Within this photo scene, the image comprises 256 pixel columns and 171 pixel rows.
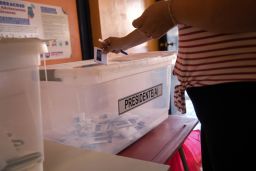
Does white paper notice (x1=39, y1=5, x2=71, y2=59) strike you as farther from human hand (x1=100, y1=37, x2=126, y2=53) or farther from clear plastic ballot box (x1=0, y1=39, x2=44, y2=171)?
clear plastic ballot box (x1=0, y1=39, x2=44, y2=171)

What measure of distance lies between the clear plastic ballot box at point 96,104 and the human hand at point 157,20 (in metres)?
0.19

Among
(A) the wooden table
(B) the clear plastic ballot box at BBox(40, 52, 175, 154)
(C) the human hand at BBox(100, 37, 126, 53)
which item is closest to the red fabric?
(A) the wooden table

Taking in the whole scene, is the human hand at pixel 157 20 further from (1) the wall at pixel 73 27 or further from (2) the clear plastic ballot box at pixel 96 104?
(1) the wall at pixel 73 27

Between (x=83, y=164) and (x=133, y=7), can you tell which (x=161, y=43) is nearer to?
(x=133, y=7)

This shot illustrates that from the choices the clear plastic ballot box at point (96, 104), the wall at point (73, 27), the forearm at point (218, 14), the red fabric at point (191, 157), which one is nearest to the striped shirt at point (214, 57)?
the forearm at point (218, 14)

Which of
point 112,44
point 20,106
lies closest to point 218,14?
point 20,106

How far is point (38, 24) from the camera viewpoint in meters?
1.03

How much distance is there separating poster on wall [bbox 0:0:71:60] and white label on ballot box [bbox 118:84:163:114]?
30cm

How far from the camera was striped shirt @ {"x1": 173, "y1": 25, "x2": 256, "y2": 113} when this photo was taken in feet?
1.65

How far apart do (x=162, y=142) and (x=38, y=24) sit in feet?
2.23

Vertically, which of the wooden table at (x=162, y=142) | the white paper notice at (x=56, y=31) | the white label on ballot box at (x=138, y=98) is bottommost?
the wooden table at (x=162, y=142)

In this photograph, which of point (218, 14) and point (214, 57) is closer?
point (218, 14)

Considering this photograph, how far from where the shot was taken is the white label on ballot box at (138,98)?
2.71ft

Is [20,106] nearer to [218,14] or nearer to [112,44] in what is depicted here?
[218,14]
